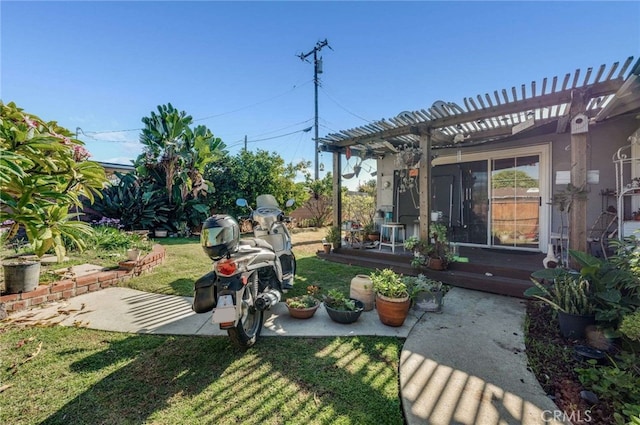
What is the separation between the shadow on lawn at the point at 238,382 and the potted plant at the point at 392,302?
1.03 ft

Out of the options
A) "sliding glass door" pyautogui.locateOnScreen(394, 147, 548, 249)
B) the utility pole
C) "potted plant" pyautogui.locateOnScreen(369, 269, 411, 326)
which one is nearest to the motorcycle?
"potted plant" pyautogui.locateOnScreen(369, 269, 411, 326)

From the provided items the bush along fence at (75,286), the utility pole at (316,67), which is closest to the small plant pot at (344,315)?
the bush along fence at (75,286)

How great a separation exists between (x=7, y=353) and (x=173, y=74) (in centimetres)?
908

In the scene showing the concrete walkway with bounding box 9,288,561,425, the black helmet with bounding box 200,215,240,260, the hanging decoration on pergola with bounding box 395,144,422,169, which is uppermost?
the hanging decoration on pergola with bounding box 395,144,422,169

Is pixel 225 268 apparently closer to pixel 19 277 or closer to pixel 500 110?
pixel 19 277

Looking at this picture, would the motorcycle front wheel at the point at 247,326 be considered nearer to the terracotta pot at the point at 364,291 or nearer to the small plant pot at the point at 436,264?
the terracotta pot at the point at 364,291

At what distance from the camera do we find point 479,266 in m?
4.60

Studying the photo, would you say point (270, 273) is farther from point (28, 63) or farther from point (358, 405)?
point (28, 63)

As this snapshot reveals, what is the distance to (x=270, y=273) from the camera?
3.31m

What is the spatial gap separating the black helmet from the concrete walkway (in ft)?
3.66

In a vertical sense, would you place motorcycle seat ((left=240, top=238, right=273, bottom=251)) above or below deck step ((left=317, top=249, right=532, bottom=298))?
above

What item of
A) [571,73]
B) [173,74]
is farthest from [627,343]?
[173,74]

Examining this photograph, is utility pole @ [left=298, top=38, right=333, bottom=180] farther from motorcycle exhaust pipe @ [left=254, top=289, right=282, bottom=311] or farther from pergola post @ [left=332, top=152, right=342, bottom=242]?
motorcycle exhaust pipe @ [left=254, top=289, right=282, bottom=311]

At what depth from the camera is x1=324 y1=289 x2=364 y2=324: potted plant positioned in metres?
3.05
